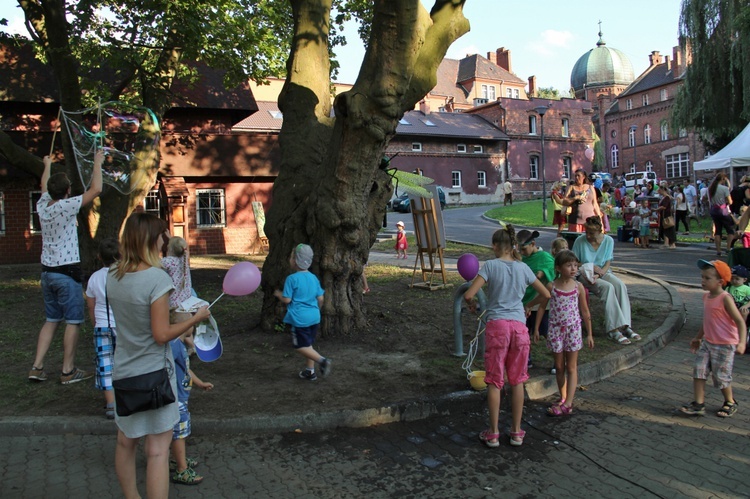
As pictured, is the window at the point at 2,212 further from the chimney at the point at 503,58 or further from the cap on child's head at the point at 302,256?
the chimney at the point at 503,58

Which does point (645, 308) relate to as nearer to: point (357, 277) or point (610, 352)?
point (610, 352)

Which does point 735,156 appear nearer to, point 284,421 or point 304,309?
point 304,309

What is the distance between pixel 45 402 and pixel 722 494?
5.69 m

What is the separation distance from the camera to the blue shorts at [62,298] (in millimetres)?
5836

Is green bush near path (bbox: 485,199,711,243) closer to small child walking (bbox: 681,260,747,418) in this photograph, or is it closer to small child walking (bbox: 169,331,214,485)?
small child walking (bbox: 681,260,747,418)

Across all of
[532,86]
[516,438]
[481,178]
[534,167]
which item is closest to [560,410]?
[516,438]

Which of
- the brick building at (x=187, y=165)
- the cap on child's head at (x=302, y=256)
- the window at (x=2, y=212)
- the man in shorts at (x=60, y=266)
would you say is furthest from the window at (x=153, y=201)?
the cap on child's head at (x=302, y=256)

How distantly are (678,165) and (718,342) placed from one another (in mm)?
63222

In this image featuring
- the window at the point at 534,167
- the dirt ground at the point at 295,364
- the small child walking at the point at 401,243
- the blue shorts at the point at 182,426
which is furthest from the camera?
the window at the point at 534,167

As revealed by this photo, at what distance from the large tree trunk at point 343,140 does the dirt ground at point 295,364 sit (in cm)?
57

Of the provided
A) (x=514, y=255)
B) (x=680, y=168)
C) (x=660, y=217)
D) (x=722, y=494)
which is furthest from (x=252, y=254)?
(x=680, y=168)

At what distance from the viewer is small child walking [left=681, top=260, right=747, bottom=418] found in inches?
208

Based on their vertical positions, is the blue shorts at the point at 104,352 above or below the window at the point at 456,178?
below

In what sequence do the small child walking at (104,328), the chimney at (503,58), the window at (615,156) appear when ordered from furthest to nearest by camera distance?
the chimney at (503,58) → the window at (615,156) → the small child walking at (104,328)
